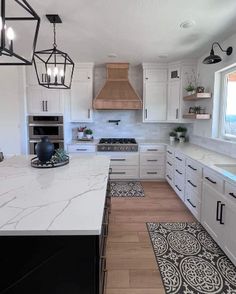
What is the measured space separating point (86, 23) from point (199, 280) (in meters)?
2.97

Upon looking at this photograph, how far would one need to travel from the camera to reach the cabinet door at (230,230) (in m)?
2.01

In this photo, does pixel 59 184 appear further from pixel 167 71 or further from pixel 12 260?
pixel 167 71

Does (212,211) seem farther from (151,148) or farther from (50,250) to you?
(151,148)

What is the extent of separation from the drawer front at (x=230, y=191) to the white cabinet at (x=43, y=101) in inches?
137

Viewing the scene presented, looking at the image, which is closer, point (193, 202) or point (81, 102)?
point (193, 202)

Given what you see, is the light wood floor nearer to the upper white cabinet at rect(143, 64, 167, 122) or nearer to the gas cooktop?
the gas cooktop

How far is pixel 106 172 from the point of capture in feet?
7.38

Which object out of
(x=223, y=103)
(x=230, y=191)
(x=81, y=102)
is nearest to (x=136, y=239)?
(x=230, y=191)

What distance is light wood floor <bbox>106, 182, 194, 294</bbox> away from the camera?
74.4 inches

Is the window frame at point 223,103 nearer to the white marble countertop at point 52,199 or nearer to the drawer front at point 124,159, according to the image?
the drawer front at point 124,159

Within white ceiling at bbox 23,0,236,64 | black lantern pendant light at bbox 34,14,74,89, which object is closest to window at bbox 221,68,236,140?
white ceiling at bbox 23,0,236,64

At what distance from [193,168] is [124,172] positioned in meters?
1.90

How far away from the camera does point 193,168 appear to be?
302 cm

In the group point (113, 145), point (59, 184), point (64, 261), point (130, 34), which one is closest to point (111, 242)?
point (59, 184)
